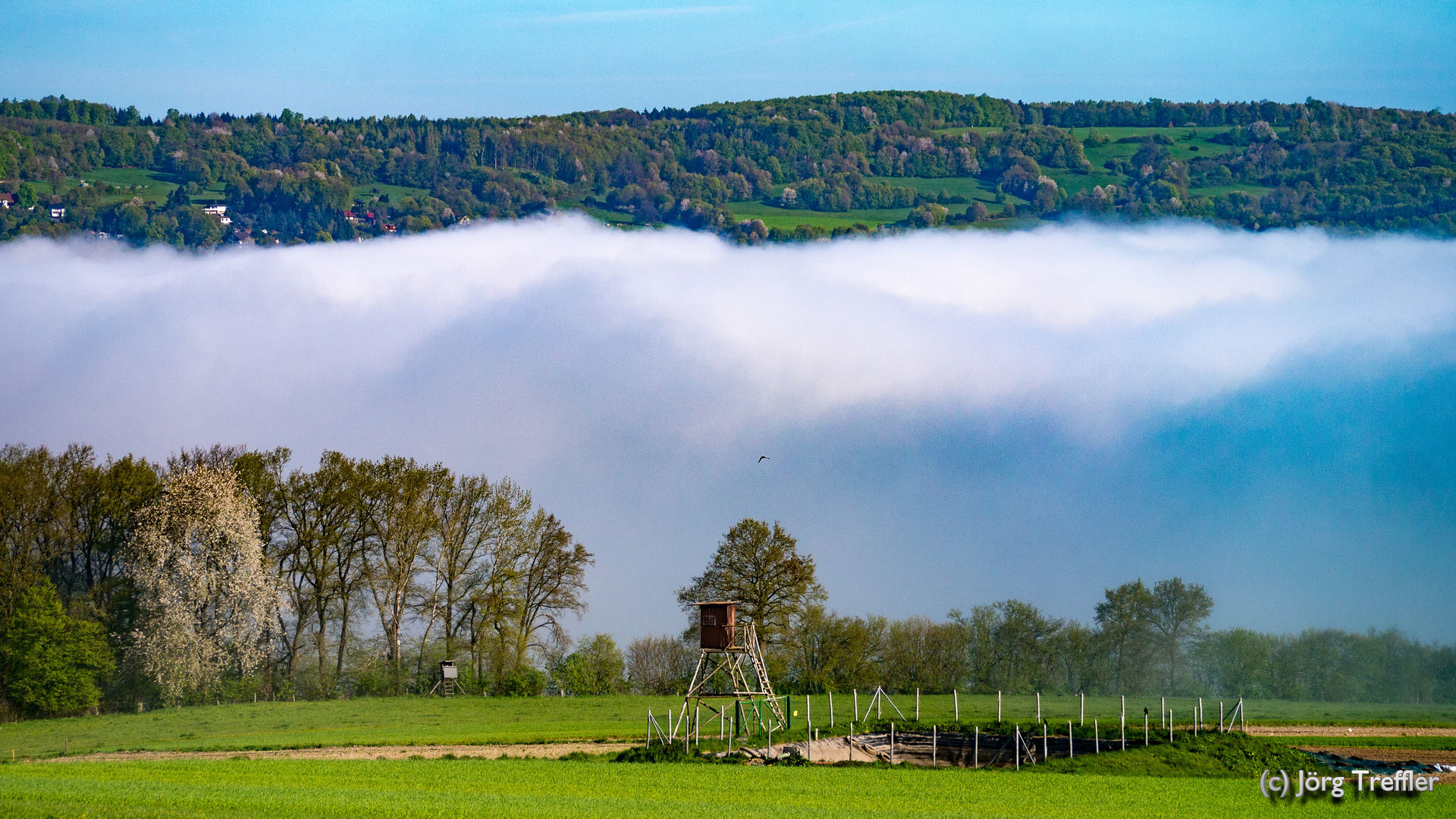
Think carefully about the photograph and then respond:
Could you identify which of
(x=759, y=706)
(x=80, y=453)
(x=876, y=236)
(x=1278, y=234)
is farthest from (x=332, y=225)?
(x=759, y=706)

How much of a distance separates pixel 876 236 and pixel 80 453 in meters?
139

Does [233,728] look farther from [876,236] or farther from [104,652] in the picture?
[876,236]

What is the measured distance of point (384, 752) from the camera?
161ft

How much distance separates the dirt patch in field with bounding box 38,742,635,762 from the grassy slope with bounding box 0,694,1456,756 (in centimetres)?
114

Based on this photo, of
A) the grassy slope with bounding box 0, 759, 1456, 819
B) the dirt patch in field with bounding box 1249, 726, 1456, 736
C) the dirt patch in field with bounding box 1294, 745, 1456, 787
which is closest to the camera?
the grassy slope with bounding box 0, 759, 1456, 819

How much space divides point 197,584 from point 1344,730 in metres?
56.4

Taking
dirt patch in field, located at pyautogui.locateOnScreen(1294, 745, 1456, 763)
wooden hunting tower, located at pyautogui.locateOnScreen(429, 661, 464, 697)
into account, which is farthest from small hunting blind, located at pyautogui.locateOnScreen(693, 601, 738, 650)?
wooden hunting tower, located at pyautogui.locateOnScreen(429, 661, 464, 697)

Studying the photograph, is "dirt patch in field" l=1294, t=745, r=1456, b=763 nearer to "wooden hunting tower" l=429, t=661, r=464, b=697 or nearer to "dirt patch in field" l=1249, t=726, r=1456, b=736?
"dirt patch in field" l=1249, t=726, r=1456, b=736

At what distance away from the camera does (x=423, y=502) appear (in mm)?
77125

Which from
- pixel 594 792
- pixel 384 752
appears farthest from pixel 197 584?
pixel 594 792

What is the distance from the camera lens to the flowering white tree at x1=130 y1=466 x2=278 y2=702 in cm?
6825

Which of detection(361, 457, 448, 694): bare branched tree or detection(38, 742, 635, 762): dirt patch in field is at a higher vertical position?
detection(361, 457, 448, 694): bare branched tree

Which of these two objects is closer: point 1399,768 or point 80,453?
point 1399,768

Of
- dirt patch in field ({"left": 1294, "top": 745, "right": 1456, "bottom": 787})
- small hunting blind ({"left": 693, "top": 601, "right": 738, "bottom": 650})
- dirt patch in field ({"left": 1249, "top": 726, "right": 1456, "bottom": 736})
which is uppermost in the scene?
small hunting blind ({"left": 693, "top": 601, "right": 738, "bottom": 650})
